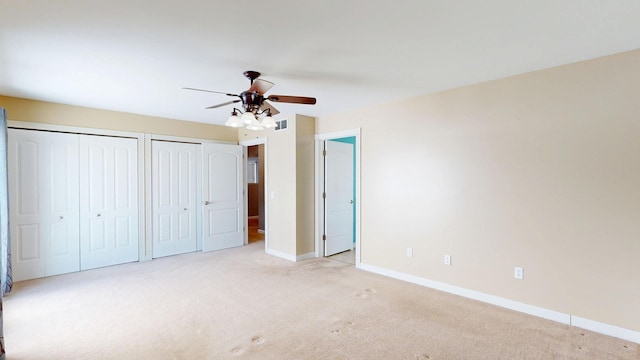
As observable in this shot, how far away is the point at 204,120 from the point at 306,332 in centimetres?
423

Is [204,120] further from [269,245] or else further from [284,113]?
[269,245]

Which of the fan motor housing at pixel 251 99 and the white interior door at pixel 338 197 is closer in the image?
the fan motor housing at pixel 251 99

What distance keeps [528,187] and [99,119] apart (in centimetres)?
574

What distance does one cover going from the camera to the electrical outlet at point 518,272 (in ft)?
10.4

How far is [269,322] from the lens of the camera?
9.66ft

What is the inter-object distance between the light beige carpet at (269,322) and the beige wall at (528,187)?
12.8 inches

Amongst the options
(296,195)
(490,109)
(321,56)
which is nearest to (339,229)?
(296,195)

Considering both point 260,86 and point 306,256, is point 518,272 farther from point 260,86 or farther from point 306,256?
point 260,86

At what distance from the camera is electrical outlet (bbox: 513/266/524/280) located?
3161 mm

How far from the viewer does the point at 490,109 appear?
133 inches

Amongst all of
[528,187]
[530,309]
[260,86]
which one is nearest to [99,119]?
[260,86]

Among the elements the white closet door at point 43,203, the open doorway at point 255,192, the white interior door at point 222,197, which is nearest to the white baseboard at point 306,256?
the white interior door at point 222,197

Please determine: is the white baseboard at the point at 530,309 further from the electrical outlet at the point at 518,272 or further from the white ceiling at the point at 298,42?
the white ceiling at the point at 298,42

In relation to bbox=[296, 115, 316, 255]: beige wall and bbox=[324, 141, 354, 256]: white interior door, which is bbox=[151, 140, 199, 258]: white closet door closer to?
bbox=[296, 115, 316, 255]: beige wall
